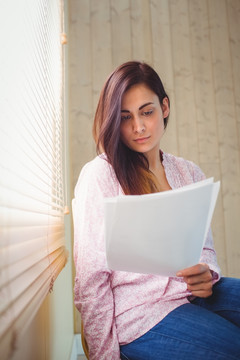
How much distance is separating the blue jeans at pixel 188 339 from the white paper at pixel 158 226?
0.18 meters

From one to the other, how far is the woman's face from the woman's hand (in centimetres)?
46

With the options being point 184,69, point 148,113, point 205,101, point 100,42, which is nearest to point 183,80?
point 184,69

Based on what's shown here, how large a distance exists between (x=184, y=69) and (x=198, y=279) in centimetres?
162

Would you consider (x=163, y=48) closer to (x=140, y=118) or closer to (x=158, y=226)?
(x=140, y=118)

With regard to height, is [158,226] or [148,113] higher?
[148,113]

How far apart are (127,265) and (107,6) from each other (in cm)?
190

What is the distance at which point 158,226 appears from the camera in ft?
1.81

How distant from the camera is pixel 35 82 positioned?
0.71m

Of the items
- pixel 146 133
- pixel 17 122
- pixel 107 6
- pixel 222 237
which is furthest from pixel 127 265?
pixel 107 6

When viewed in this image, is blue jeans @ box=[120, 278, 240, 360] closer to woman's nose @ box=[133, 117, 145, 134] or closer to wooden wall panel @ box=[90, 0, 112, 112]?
woman's nose @ box=[133, 117, 145, 134]

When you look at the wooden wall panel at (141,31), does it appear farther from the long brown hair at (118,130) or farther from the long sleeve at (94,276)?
the long sleeve at (94,276)

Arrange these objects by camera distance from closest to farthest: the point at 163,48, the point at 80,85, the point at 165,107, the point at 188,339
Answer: the point at 188,339
the point at 165,107
the point at 80,85
the point at 163,48

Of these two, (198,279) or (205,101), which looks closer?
(198,279)

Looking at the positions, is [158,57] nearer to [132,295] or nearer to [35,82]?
[35,82]
